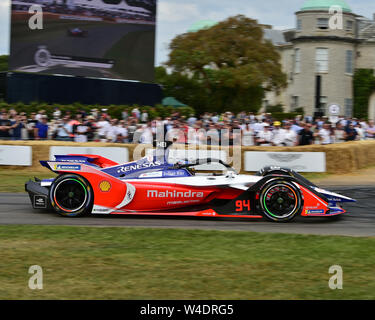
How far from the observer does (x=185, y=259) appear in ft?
22.4

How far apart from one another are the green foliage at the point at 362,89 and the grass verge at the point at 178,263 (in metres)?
38.4

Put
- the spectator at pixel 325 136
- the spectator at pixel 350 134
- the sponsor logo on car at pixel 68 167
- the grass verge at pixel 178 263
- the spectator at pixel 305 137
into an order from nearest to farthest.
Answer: the grass verge at pixel 178 263
the sponsor logo on car at pixel 68 167
the spectator at pixel 305 137
the spectator at pixel 325 136
the spectator at pixel 350 134

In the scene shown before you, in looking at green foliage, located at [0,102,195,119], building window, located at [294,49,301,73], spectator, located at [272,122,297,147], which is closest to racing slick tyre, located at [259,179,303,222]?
spectator, located at [272,122,297,147]

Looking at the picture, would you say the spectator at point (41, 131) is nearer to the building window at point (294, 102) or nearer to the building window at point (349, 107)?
the building window at point (294, 102)

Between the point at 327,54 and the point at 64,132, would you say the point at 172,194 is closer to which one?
the point at 64,132

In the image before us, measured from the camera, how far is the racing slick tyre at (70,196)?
9.57m

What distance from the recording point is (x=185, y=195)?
950 centimetres

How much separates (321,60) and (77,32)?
72.5 feet

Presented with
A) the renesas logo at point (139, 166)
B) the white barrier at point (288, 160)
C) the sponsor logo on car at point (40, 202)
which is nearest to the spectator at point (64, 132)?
the white barrier at point (288, 160)

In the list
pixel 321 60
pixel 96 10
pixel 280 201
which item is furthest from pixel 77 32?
pixel 280 201

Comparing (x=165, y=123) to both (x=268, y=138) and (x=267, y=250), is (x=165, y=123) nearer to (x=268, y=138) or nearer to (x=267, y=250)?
(x=268, y=138)

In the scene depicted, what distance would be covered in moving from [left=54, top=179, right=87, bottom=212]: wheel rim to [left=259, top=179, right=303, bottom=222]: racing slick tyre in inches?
117

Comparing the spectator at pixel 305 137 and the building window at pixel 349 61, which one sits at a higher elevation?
the building window at pixel 349 61
